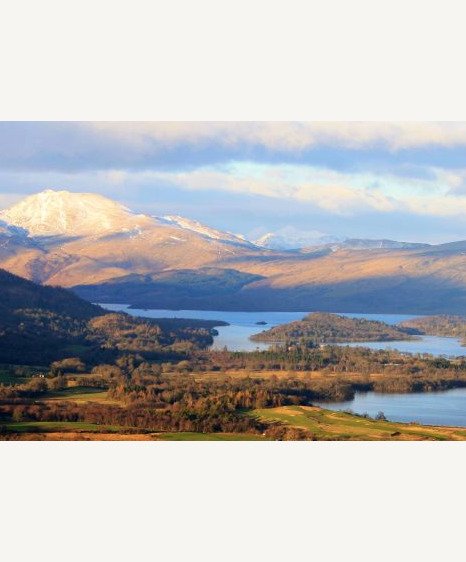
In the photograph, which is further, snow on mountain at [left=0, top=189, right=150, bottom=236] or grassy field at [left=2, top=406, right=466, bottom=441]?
snow on mountain at [left=0, top=189, right=150, bottom=236]

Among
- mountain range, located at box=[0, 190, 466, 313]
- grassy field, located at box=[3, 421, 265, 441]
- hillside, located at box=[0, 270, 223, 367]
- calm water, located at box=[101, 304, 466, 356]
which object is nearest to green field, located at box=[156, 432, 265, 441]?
grassy field, located at box=[3, 421, 265, 441]

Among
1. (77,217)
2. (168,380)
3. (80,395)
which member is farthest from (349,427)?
(77,217)

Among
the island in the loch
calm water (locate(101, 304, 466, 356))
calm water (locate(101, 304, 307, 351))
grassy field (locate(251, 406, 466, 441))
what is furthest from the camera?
calm water (locate(101, 304, 307, 351))

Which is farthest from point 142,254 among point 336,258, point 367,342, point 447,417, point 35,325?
point 447,417

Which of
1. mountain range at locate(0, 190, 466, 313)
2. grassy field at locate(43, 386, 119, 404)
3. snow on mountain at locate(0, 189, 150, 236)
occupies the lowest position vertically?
grassy field at locate(43, 386, 119, 404)

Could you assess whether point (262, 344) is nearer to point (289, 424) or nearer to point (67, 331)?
point (67, 331)

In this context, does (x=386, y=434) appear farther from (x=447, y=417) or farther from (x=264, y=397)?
(x=447, y=417)

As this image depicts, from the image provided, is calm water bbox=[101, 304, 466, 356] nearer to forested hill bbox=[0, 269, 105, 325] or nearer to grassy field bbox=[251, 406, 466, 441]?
forested hill bbox=[0, 269, 105, 325]
